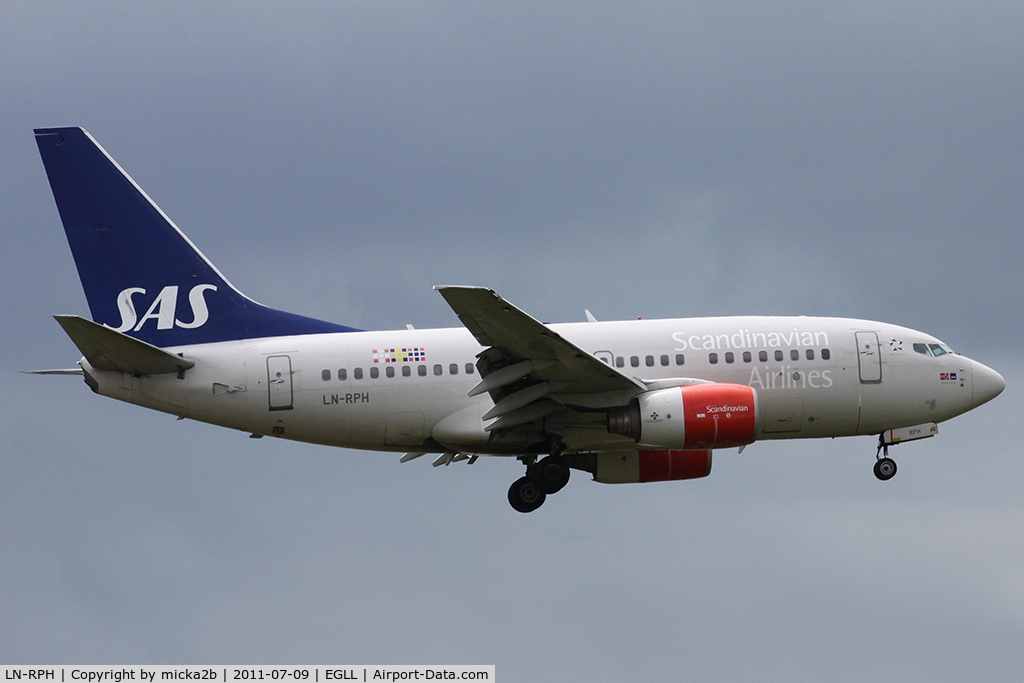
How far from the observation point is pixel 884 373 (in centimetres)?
4078

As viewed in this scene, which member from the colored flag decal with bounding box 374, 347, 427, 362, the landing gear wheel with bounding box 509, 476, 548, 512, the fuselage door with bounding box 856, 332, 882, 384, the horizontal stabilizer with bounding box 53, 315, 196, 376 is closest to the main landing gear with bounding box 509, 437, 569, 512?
the landing gear wheel with bounding box 509, 476, 548, 512

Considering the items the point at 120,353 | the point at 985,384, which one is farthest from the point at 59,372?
the point at 985,384

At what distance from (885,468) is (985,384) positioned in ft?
14.0

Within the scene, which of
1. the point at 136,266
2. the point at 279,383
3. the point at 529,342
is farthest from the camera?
the point at 136,266

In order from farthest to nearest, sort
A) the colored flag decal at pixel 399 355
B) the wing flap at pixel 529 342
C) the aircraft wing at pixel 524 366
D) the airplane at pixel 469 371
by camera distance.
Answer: the colored flag decal at pixel 399 355
the airplane at pixel 469 371
the aircraft wing at pixel 524 366
the wing flap at pixel 529 342

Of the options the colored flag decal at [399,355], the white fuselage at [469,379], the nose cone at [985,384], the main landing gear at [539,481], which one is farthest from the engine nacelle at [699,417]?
the nose cone at [985,384]

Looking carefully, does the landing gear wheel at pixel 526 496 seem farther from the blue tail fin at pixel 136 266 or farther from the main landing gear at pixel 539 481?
the blue tail fin at pixel 136 266

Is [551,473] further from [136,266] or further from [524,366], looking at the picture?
[136,266]

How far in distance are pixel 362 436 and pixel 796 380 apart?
13107 mm

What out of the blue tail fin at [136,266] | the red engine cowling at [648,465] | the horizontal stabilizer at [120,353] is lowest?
the red engine cowling at [648,465]

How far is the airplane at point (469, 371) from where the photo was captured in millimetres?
37406

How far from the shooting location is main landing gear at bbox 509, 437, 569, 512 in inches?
1560

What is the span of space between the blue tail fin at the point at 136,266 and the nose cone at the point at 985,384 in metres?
20.3

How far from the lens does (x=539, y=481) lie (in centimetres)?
3981
